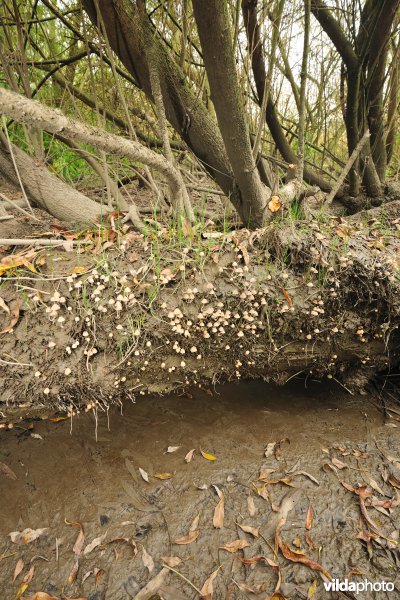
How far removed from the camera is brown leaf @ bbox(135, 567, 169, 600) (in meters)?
1.71

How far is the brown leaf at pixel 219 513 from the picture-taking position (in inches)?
78.0

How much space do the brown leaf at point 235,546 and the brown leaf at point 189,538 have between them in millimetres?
149

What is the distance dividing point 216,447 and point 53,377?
1.14 meters

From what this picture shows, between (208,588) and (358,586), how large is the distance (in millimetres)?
712

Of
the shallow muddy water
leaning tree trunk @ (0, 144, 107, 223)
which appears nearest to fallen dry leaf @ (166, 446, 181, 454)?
the shallow muddy water

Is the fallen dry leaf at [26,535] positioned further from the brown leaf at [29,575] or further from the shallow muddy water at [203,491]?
the brown leaf at [29,575]

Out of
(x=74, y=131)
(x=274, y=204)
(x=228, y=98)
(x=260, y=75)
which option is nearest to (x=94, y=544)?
(x=74, y=131)

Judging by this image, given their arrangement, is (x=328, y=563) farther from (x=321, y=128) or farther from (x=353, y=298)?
(x=321, y=128)

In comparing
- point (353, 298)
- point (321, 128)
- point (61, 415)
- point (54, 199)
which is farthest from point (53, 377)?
point (321, 128)

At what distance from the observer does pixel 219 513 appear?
79.9 inches

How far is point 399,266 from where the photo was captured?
2.34 meters

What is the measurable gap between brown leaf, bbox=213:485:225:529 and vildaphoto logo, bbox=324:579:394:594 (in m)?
0.57

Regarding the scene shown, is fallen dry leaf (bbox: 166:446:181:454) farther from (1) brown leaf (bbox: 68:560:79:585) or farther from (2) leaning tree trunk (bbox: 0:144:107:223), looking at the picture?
(2) leaning tree trunk (bbox: 0:144:107:223)

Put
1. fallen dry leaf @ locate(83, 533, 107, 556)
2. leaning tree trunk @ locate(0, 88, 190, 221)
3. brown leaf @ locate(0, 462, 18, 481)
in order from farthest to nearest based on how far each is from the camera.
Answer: brown leaf @ locate(0, 462, 18, 481), fallen dry leaf @ locate(83, 533, 107, 556), leaning tree trunk @ locate(0, 88, 190, 221)
